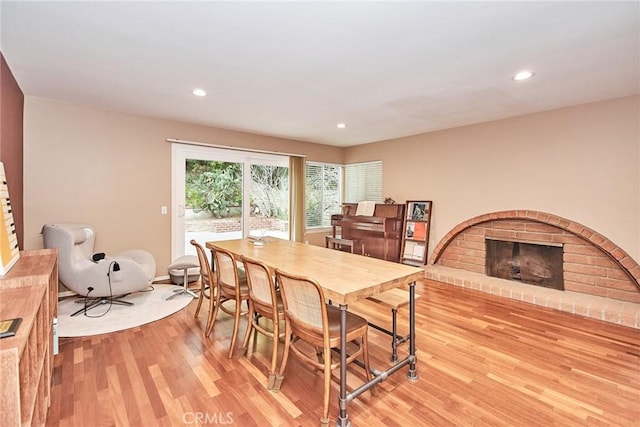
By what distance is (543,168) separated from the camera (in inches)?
154

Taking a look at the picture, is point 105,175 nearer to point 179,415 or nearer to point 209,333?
point 209,333

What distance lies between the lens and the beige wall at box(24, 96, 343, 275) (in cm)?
351

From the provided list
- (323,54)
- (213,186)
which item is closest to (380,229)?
(213,186)

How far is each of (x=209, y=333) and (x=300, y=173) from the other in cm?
372

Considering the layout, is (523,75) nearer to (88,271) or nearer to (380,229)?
(380,229)

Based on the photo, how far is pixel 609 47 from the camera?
7.32ft

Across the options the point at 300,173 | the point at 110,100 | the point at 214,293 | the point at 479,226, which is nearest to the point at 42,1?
the point at 110,100

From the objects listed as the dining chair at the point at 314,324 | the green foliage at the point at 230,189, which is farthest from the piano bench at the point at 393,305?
the green foliage at the point at 230,189

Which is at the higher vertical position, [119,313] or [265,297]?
[265,297]

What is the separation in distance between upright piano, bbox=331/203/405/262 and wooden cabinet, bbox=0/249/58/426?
446cm

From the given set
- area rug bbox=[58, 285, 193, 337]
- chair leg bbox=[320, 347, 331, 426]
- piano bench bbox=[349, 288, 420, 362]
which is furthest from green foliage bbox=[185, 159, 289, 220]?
chair leg bbox=[320, 347, 331, 426]

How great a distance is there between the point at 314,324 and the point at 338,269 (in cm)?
53

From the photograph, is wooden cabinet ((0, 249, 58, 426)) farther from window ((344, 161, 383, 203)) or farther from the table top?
window ((344, 161, 383, 203))

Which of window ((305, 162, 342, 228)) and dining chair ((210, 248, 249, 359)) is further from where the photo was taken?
window ((305, 162, 342, 228))
